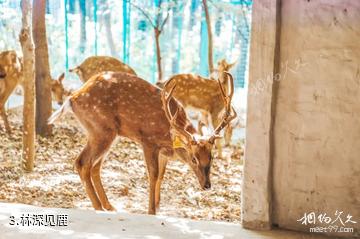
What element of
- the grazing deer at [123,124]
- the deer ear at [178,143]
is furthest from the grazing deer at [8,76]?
the deer ear at [178,143]

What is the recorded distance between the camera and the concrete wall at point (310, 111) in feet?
7.90

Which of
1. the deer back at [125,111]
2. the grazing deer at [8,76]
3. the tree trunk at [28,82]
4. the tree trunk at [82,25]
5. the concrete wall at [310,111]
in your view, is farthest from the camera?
the tree trunk at [82,25]

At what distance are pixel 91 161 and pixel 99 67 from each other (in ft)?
12.4

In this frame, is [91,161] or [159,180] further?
[159,180]

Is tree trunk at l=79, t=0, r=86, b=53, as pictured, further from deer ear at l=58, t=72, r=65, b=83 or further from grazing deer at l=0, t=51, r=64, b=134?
grazing deer at l=0, t=51, r=64, b=134

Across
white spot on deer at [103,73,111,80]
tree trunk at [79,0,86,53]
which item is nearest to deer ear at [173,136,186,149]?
white spot on deer at [103,73,111,80]

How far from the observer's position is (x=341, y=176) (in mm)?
2490

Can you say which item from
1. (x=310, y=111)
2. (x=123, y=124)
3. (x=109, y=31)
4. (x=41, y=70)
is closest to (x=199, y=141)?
(x=123, y=124)

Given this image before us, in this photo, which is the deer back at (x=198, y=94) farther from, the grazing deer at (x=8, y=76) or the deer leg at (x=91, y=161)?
the deer leg at (x=91, y=161)

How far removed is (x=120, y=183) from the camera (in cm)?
559

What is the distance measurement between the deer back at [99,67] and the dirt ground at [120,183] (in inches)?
47.8

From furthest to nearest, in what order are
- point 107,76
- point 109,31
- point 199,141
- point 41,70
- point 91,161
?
point 109,31, point 41,70, point 107,76, point 91,161, point 199,141

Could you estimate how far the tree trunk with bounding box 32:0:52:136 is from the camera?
263 inches

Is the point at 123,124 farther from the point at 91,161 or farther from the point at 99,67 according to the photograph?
the point at 99,67
